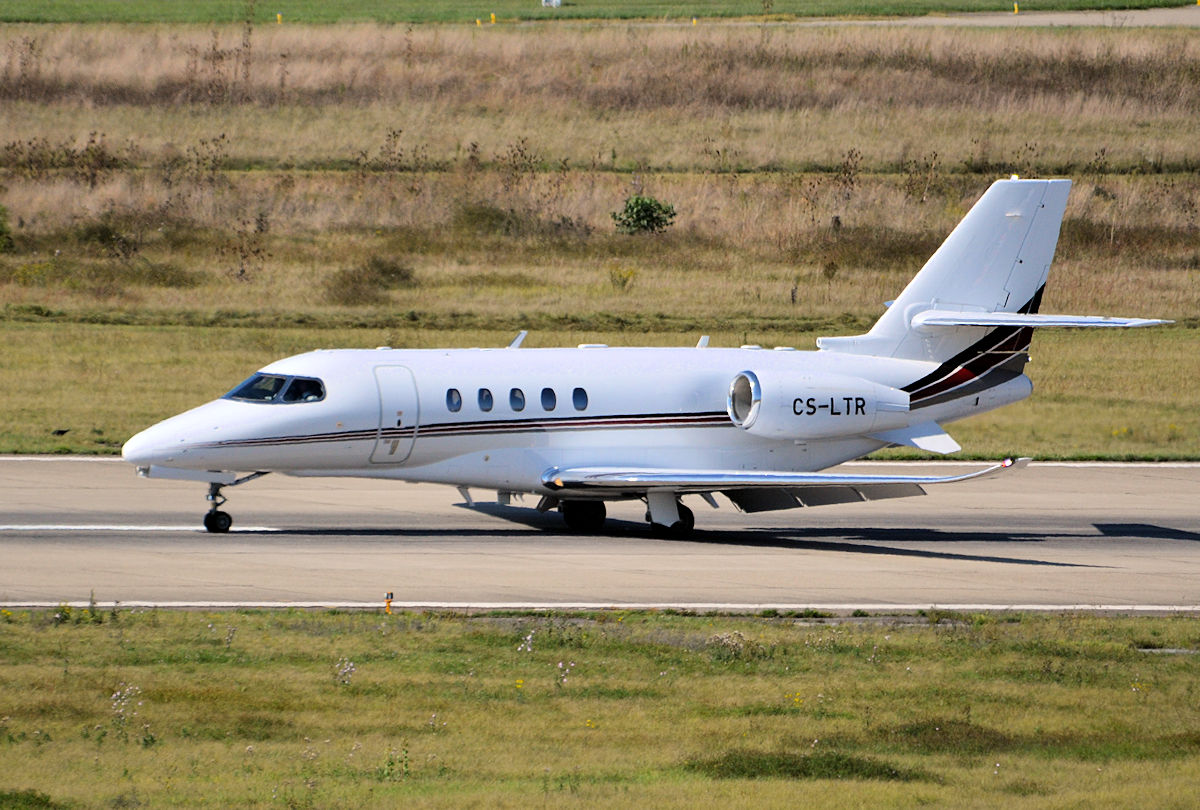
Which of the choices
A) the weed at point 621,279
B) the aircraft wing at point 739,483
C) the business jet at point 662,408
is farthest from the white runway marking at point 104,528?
the weed at point 621,279

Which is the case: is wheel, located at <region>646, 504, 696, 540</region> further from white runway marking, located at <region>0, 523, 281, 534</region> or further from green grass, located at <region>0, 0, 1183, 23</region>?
green grass, located at <region>0, 0, 1183, 23</region>

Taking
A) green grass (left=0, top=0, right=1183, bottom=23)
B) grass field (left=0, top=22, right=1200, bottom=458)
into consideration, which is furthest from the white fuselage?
green grass (left=0, top=0, right=1183, bottom=23)

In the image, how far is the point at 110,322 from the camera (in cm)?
5191

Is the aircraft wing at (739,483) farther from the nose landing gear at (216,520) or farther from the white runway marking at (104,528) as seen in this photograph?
the nose landing gear at (216,520)

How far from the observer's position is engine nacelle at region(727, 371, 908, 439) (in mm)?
28547

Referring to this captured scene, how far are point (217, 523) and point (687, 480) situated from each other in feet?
26.1

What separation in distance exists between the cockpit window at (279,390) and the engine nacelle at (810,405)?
7.46m

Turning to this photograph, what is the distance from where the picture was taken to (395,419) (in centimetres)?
2655

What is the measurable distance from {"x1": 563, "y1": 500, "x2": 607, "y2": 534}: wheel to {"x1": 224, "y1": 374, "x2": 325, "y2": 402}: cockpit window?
5.06 meters

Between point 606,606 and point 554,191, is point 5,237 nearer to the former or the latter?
point 554,191

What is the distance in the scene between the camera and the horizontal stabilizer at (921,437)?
29.7m

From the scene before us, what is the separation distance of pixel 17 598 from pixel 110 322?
32.2m

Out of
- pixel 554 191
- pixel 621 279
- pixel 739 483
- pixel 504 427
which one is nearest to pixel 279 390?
pixel 504 427

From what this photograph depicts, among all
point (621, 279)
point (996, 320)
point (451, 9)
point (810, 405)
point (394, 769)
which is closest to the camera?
point (394, 769)
